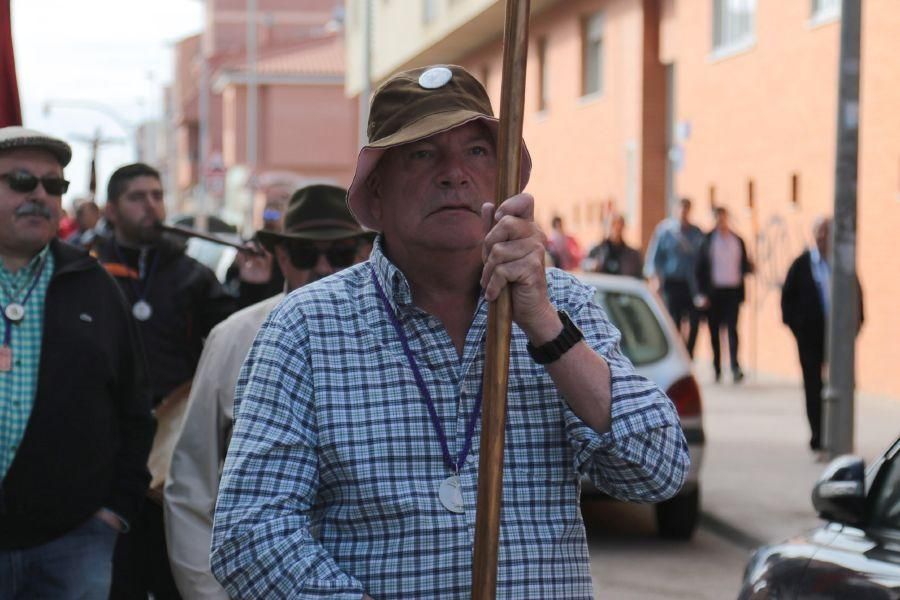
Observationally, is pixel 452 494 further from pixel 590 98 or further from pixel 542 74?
pixel 542 74

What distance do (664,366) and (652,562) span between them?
50.3 inches

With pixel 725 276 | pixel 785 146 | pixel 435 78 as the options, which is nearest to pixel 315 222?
pixel 435 78

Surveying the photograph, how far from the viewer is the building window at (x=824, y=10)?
19.1 metres

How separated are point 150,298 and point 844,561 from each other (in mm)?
3371

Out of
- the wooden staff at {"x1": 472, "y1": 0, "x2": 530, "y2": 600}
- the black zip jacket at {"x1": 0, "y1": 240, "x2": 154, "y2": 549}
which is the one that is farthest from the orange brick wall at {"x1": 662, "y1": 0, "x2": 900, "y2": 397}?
the wooden staff at {"x1": 472, "y1": 0, "x2": 530, "y2": 600}

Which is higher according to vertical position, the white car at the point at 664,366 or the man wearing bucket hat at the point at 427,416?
the man wearing bucket hat at the point at 427,416

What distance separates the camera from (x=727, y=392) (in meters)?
18.6

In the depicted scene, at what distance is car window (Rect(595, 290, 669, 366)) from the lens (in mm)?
10312

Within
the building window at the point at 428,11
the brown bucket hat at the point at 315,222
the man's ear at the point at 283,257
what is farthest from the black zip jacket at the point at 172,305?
the building window at the point at 428,11

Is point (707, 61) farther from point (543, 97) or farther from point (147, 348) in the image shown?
point (147, 348)

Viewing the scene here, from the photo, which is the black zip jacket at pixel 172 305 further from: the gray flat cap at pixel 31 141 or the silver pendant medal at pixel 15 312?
the silver pendant medal at pixel 15 312

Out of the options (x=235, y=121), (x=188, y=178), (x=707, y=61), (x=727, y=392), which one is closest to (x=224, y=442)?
(x=727, y=392)

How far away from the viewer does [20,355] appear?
4785 mm

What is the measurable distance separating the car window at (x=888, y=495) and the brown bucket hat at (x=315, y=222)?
175 centimetres
